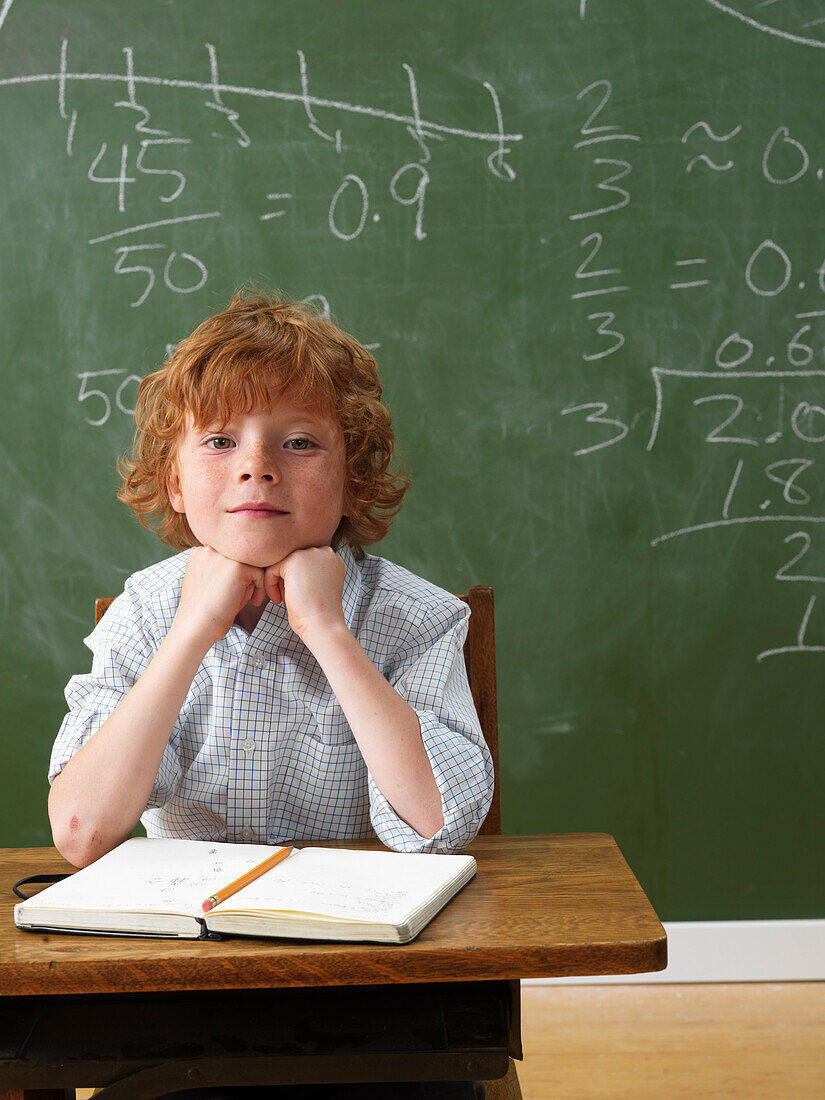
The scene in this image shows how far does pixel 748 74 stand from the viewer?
7.01 feet

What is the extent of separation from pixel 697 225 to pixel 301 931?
6.14 ft

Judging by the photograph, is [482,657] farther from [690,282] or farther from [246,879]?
[690,282]

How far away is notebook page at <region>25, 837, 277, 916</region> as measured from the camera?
29.8 inches

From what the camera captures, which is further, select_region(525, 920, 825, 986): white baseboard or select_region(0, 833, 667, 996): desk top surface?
select_region(525, 920, 825, 986): white baseboard

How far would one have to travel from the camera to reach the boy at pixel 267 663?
101cm

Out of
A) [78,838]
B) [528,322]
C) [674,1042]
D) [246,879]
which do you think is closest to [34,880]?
[78,838]

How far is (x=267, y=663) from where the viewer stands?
1.17m

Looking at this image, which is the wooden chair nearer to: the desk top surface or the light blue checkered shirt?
the light blue checkered shirt

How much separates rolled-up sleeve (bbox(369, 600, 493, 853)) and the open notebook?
11 cm

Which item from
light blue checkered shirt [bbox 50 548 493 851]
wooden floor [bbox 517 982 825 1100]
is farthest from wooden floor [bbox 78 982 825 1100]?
light blue checkered shirt [bbox 50 548 493 851]

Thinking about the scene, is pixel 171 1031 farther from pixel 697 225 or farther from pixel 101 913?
pixel 697 225

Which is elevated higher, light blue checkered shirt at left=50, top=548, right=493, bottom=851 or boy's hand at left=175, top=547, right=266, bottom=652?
boy's hand at left=175, top=547, right=266, bottom=652

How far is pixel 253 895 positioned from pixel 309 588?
40 cm

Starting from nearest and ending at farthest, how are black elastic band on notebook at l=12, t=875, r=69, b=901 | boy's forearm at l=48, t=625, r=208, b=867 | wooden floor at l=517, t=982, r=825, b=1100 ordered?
black elastic band on notebook at l=12, t=875, r=69, b=901, boy's forearm at l=48, t=625, r=208, b=867, wooden floor at l=517, t=982, r=825, b=1100
